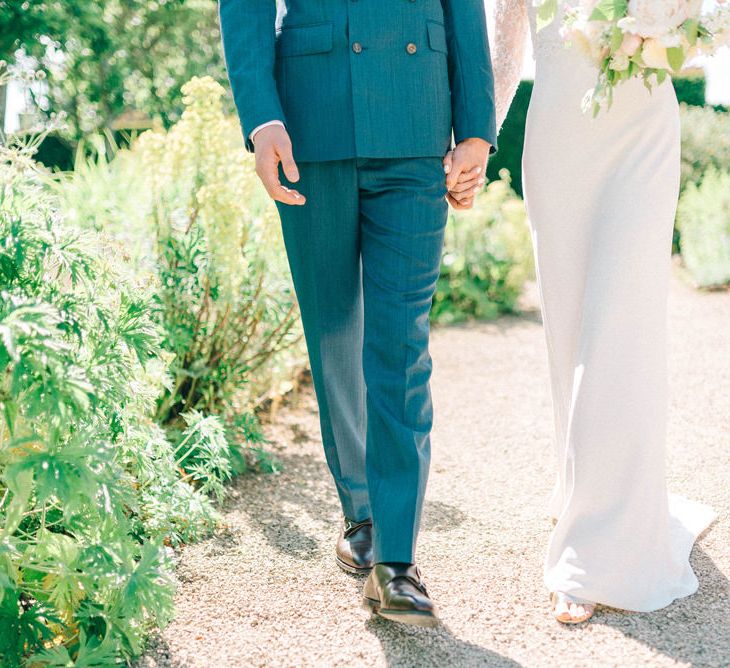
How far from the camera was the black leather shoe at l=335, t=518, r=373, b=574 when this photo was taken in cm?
269

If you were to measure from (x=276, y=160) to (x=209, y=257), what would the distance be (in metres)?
1.46

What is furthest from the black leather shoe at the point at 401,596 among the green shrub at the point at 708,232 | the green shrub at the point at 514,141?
the green shrub at the point at 514,141

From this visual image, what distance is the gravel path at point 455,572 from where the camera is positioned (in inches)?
88.2

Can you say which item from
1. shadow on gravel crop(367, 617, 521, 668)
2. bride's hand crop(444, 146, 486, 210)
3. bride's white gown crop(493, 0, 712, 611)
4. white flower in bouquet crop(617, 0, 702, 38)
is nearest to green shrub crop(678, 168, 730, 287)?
bride's white gown crop(493, 0, 712, 611)

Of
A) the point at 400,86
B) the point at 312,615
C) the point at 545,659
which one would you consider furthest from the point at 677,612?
the point at 400,86

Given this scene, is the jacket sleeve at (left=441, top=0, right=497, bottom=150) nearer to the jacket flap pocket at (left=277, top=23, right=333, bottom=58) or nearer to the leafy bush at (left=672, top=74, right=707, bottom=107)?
the jacket flap pocket at (left=277, top=23, right=333, bottom=58)

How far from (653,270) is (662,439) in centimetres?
47

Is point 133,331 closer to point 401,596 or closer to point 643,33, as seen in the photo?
point 401,596

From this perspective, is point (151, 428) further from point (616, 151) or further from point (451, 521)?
point (616, 151)

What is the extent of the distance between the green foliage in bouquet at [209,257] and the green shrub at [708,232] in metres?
4.80

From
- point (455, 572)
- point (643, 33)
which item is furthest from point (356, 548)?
point (643, 33)

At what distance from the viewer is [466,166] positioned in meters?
2.34

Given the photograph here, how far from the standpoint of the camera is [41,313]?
6.07ft

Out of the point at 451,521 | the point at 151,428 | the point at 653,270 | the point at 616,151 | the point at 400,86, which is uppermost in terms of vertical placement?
the point at 400,86
